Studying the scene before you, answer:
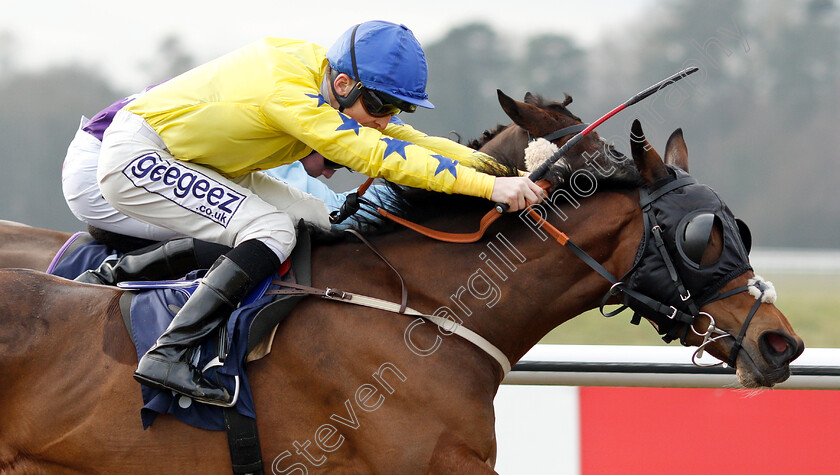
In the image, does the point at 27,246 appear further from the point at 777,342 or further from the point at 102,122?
the point at 777,342

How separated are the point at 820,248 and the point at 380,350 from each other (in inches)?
1152

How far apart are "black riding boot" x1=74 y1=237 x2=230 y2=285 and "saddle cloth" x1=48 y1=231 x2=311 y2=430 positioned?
1.10 feet

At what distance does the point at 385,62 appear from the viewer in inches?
113

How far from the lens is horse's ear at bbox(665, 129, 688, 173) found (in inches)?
121

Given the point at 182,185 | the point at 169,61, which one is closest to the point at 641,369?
the point at 182,185

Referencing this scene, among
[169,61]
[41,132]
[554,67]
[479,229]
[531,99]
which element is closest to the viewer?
[479,229]

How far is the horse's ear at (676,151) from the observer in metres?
3.06

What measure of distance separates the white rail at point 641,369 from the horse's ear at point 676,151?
3.60 ft

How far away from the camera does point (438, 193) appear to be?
296 cm

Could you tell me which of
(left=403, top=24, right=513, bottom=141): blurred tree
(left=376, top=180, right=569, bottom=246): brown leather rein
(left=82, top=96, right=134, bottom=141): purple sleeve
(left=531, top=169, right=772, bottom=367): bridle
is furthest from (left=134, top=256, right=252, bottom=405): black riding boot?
(left=403, top=24, right=513, bottom=141): blurred tree

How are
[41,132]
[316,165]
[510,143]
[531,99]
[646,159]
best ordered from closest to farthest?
[646,159], [510,143], [531,99], [316,165], [41,132]

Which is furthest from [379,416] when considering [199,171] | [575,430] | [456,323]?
[575,430]

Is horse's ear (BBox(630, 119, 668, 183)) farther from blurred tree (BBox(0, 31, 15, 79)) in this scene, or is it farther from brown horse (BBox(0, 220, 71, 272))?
blurred tree (BBox(0, 31, 15, 79))

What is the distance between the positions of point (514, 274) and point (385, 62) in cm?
82
